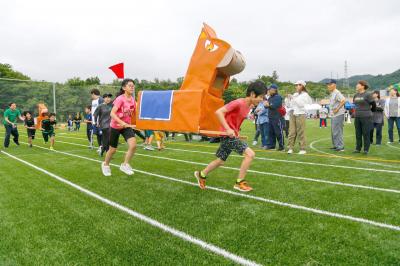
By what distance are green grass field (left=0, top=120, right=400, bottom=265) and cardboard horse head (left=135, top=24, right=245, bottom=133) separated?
121 cm

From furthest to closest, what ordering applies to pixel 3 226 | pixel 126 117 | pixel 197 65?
Result: pixel 126 117
pixel 197 65
pixel 3 226

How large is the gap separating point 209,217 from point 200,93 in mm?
1960

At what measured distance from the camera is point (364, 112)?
9.64 metres

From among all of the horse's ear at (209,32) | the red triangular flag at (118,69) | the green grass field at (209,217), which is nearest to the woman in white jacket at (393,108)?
the green grass field at (209,217)

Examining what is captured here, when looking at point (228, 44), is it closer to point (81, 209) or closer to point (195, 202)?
point (195, 202)

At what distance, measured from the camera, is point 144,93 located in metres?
5.79

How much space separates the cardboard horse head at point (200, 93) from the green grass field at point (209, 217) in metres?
1.21

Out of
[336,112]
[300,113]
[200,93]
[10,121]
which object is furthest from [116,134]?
[10,121]

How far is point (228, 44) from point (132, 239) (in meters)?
3.25

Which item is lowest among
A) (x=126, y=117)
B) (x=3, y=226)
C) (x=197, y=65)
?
(x=3, y=226)

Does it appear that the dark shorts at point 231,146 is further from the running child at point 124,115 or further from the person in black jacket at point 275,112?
the person in black jacket at point 275,112

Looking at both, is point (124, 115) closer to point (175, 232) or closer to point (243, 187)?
point (243, 187)

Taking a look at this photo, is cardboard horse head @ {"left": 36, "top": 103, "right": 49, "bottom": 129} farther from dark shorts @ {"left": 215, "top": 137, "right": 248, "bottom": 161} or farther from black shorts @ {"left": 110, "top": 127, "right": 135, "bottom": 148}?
dark shorts @ {"left": 215, "top": 137, "right": 248, "bottom": 161}

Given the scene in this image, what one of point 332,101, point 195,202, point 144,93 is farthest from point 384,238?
point 332,101
